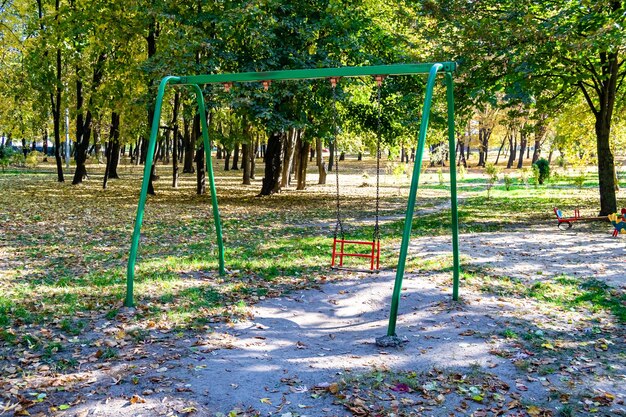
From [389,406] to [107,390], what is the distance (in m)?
2.25

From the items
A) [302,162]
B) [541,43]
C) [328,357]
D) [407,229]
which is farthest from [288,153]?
[328,357]

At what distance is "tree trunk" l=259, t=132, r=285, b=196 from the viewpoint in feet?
68.8

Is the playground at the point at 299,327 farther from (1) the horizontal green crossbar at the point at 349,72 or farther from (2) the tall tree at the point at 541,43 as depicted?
(2) the tall tree at the point at 541,43

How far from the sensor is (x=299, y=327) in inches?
245

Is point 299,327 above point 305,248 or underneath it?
underneath

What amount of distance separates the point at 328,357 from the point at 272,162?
16.3m

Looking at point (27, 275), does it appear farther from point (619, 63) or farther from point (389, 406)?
point (619, 63)

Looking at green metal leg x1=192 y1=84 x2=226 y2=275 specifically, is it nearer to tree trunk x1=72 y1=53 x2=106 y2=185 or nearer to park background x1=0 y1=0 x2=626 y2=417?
Result: park background x1=0 y1=0 x2=626 y2=417

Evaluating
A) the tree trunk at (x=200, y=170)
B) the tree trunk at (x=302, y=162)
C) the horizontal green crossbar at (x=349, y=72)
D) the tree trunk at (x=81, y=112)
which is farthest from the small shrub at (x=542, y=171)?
the horizontal green crossbar at (x=349, y=72)

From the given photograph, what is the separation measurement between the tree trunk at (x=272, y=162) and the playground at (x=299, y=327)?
9089 mm

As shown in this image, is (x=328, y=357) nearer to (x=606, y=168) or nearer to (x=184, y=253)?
(x=184, y=253)

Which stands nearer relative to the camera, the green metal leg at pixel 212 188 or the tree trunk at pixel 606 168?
the green metal leg at pixel 212 188

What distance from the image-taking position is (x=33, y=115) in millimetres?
35094

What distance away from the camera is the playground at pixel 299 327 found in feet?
14.3
